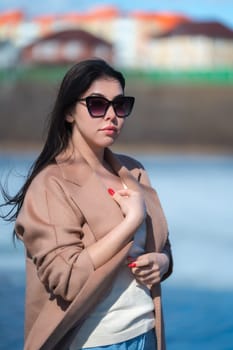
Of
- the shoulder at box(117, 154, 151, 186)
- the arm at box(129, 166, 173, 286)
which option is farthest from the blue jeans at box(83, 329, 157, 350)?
the shoulder at box(117, 154, 151, 186)

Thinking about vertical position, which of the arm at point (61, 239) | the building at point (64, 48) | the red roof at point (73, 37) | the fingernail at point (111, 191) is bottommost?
the building at point (64, 48)

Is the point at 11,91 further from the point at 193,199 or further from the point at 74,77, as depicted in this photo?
the point at 74,77

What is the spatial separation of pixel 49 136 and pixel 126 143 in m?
16.7

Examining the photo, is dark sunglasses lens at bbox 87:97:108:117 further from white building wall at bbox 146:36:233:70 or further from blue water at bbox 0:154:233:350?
white building wall at bbox 146:36:233:70

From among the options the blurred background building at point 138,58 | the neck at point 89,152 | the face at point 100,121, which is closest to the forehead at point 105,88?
the face at point 100,121

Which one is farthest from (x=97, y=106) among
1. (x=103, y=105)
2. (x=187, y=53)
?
(x=187, y=53)

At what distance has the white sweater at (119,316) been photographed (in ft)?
5.35

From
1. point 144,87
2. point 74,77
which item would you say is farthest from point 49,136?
point 144,87

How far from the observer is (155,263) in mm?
1670

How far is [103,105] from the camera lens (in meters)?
1.67

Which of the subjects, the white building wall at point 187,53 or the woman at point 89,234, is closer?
the woman at point 89,234

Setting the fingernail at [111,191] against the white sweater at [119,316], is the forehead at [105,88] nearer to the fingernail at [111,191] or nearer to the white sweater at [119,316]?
the fingernail at [111,191]

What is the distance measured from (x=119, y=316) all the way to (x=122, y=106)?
1.34 ft

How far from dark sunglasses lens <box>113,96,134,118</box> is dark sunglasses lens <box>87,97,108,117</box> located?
0.03m
